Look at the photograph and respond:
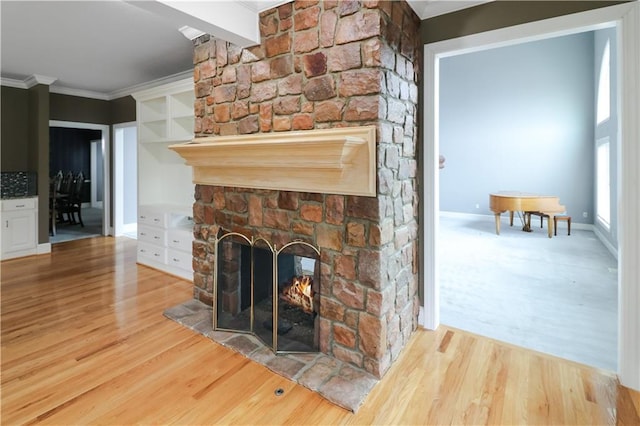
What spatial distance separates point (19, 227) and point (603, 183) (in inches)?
388

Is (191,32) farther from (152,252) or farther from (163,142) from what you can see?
(152,252)

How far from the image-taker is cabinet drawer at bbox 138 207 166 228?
394 cm

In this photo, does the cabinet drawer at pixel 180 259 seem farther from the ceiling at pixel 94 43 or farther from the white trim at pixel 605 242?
the white trim at pixel 605 242

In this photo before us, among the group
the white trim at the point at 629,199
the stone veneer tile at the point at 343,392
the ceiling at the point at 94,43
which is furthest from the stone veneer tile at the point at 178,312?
the white trim at the point at 629,199

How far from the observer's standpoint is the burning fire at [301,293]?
7.50 ft

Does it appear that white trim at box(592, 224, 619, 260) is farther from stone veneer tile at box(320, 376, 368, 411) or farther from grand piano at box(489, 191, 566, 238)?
stone veneer tile at box(320, 376, 368, 411)

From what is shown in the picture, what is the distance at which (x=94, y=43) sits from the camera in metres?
3.49

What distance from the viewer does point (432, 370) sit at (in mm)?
2100

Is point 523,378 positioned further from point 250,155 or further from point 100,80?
point 100,80

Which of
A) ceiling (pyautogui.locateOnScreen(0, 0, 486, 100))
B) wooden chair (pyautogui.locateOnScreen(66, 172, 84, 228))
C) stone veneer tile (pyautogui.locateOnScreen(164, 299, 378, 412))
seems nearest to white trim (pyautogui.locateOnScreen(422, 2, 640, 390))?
ceiling (pyautogui.locateOnScreen(0, 0, 486, 100))

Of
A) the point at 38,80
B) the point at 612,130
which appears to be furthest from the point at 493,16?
the point at 38,80

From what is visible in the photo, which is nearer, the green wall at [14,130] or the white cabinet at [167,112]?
the white cabinet at [167,112]

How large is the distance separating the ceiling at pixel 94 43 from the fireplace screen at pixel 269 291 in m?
1.61

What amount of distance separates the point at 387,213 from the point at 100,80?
5064 millimetres
